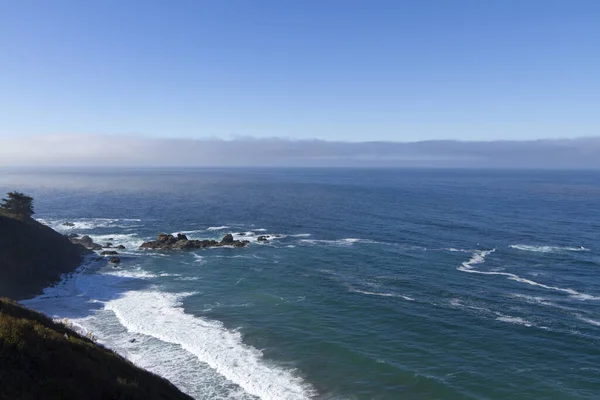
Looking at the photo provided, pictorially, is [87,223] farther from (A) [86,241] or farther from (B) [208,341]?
(B) [208,341]

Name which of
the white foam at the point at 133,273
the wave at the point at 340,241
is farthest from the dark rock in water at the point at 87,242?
the wave at the point at 340,241

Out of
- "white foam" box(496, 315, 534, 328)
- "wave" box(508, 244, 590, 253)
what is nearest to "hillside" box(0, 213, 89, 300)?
"white foam" box(496, 315, 534, 328)

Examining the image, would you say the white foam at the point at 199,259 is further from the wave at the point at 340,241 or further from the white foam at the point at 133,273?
the wave at the point at 340,241

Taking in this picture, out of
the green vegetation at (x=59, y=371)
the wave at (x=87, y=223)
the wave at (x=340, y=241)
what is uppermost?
the green vegetation at (x=59, y=371)

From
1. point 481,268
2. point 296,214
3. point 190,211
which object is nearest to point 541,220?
point 481,268

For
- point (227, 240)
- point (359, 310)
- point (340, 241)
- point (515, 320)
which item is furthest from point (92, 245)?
point (515, 320)

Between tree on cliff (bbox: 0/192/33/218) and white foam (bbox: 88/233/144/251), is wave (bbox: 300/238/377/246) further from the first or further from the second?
tree on cliff (bbox: 0/192/33/218)

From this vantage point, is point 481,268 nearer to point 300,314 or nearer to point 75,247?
point 300,314
